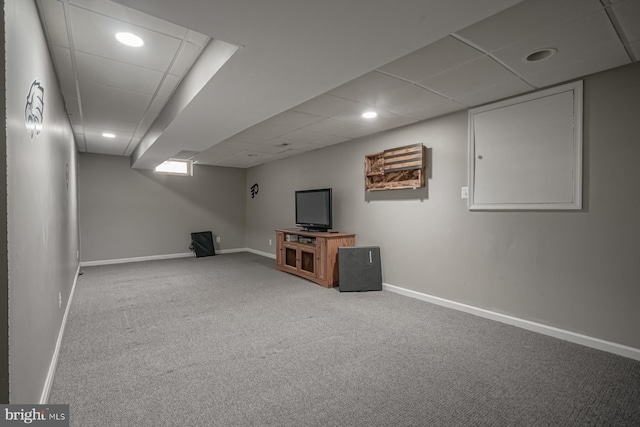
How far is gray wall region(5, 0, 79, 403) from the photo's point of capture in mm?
1180

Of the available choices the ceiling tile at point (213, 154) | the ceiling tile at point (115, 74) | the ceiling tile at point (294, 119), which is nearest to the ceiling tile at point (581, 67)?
the ceiling tile at point (294, 119)

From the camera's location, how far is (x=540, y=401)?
189cm

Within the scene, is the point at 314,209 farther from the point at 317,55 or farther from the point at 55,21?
the point at 55,21

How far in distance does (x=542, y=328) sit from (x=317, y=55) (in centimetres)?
318

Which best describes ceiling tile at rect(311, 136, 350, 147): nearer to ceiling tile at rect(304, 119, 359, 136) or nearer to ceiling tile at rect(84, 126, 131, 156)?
ceiling tile at rect(304, 119, 359, 136)

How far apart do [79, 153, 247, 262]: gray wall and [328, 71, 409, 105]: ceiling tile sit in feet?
19.1

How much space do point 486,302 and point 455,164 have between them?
1612mm

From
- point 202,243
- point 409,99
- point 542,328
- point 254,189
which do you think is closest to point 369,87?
point 409,99

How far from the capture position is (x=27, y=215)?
1.46 m

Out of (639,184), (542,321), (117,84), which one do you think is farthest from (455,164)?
(117,84)

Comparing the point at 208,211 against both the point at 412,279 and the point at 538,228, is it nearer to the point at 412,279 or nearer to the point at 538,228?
the point at 412,279

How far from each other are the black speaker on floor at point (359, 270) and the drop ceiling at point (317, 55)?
1.86 meters

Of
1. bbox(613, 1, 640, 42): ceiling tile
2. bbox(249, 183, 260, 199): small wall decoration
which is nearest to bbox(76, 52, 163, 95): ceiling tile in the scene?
bbox(613, 1, 640, 42): ceiling tile

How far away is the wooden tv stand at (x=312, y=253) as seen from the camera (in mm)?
4652
